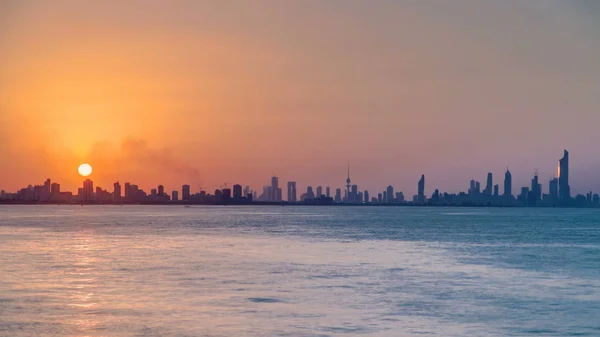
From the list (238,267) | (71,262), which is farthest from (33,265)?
(238,267)

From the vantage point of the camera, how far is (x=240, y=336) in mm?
27797

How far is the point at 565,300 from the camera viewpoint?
1515 inches

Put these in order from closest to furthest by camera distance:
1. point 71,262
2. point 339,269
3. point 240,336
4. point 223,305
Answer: point 240,336 → point 223,305 → point 339,269 → point 71,262

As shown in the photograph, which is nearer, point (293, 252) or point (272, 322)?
point (272, 322)

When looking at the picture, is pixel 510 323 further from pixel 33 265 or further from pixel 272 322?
pixel 33 265

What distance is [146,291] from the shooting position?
39.6 meters

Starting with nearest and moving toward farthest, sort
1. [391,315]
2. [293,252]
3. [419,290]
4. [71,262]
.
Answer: [391,315], [419,290], [71,262], [293,252]

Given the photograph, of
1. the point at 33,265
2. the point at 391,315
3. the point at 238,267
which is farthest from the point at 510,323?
the point at 33,265

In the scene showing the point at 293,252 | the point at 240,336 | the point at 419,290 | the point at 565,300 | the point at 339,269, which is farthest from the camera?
the point at 293,252

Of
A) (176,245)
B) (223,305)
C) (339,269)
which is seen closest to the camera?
(223,305)

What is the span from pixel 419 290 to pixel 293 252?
28.8m

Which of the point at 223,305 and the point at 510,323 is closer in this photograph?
the point at 510,323

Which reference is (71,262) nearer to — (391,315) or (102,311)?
(102,311)

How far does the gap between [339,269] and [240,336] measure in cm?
2523
